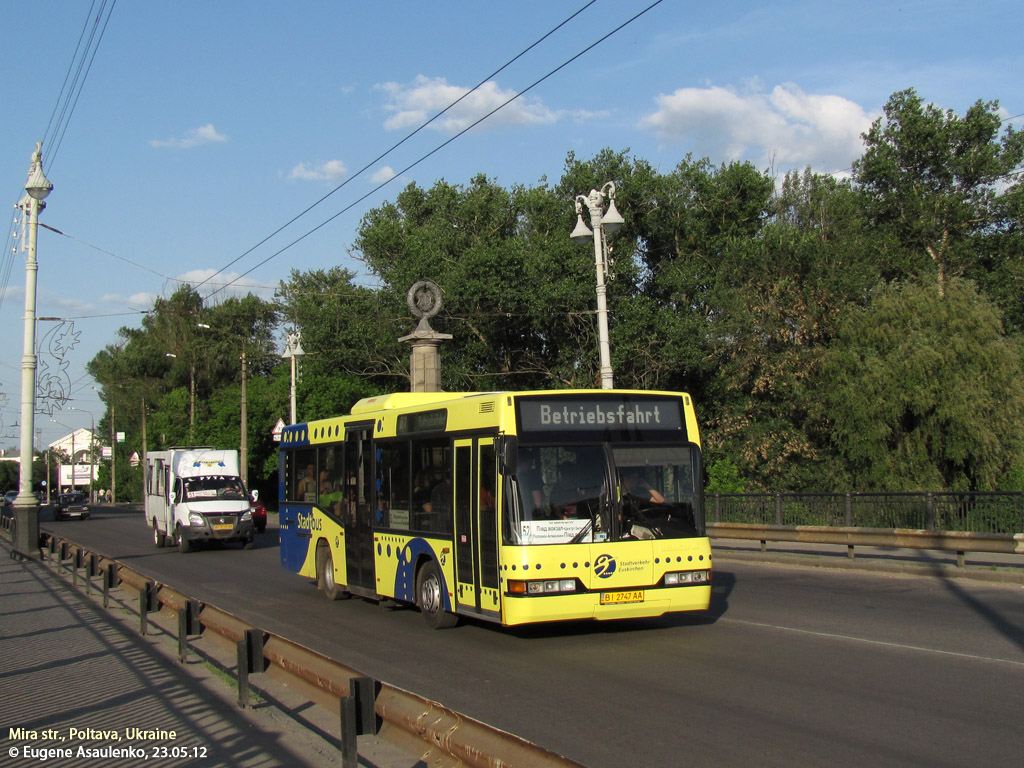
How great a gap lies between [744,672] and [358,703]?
190 inches

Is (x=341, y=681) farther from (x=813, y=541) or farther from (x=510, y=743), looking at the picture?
(x=813, y=541)

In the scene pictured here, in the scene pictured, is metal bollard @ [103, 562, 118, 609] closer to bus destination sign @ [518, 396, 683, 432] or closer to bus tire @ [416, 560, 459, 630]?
bus tire @ [416, 560, 459, 630]

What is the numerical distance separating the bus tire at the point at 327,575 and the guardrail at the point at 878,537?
922cm

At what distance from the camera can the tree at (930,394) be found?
30.0m

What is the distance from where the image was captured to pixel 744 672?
8859mm

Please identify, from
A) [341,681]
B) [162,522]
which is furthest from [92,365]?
[341,681]

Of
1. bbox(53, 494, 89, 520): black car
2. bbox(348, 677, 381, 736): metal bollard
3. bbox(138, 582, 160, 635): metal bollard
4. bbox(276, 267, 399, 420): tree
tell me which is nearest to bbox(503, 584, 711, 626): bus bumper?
bbox(138, 582, 160, 635): metal bollard

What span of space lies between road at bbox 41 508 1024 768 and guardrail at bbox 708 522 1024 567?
1032 mm

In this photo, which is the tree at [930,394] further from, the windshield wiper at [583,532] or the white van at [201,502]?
the windshield wiper at [583,532]

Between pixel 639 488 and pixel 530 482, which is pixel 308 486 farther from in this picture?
pixel 639 488

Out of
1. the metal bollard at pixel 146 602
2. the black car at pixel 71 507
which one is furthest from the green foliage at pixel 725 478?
the black car at pixel 71 507

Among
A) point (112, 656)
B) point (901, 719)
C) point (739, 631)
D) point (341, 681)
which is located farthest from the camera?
point (739, 631)

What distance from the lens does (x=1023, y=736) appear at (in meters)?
6.43

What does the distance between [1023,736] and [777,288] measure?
3309 cm
